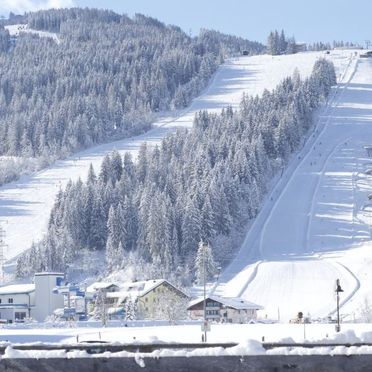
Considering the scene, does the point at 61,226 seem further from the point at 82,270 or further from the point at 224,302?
the point at 224,302

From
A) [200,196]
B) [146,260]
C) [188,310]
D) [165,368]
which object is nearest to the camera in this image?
[165,368]

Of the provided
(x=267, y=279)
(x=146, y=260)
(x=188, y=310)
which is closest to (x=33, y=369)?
(x=188, y=310)

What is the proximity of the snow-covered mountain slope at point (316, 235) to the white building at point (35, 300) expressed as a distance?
13438mm

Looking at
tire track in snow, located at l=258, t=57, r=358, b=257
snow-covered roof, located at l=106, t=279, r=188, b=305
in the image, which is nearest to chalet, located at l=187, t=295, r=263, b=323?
snow-covered roof, located at l=106, t=279, r=188, b=305

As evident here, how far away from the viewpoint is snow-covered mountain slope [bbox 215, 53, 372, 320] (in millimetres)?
81250

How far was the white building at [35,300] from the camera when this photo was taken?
82375 millimetres

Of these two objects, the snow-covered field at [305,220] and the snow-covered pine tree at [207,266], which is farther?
the snow-covered pine tree at [207,266]

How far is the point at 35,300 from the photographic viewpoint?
275 feet

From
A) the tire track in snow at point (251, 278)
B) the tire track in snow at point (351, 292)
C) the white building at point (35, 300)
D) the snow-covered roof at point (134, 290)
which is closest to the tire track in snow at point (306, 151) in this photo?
the tire track in snow at point (251, 278)

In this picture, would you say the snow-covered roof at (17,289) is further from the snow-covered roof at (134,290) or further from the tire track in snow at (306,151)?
the tire track in snow at (306,151)

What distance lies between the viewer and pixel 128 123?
634 ft

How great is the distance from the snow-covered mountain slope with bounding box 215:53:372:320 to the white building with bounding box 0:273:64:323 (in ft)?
44.1

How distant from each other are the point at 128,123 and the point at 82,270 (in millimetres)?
92183

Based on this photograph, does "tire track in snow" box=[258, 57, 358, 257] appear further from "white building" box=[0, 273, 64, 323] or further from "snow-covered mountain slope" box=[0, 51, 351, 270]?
"white building" box=[0, 273, 64, 323]
